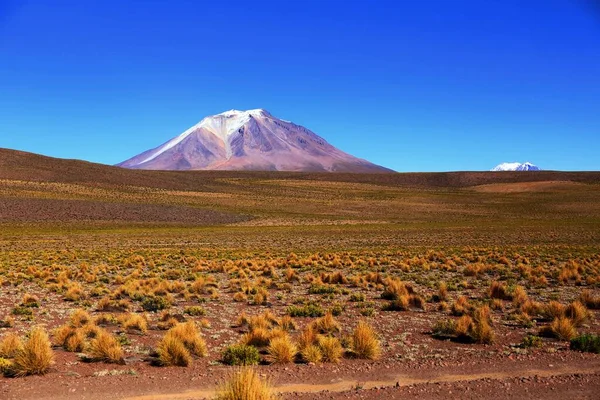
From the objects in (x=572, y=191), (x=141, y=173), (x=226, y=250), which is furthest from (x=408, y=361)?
(x=572, y=191)

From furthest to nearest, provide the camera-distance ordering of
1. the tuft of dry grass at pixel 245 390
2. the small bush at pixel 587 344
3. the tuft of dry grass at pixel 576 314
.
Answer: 1. the tuft of dry grass at pixel 576 314
2. the small bush at pixel 587 344
3. the tuft of dry grass at pixel 245 390

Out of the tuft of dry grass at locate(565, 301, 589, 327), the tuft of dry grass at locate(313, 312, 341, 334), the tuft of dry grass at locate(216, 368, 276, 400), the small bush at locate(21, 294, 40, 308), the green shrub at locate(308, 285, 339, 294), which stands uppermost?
the tuft of dry grass at locate(216, 368, 276, 400)

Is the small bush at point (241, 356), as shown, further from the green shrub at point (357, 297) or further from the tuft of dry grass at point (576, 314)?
the tuft of dry grass at point (576, 314)

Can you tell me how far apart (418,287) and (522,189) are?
14180cm

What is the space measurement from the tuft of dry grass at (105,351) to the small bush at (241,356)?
6.80 feet

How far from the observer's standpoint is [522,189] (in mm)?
150375

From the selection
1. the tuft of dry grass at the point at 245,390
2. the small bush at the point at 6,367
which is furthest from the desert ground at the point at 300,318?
the tuft of dry grass at the point at 245,390

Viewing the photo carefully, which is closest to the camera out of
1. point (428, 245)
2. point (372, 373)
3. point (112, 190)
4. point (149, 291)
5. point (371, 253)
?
point (372, 373)

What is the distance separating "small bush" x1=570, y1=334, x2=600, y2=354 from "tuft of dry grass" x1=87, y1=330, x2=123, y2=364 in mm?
9445

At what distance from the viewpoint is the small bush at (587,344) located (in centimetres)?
1088

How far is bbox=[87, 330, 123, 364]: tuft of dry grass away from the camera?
33.1 ft

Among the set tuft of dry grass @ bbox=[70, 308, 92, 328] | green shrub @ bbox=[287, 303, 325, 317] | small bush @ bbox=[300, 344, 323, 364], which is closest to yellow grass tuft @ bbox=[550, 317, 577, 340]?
small bush @ bbox=[300, 344, 323, 364]

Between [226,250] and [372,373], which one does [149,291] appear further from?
[226,250]

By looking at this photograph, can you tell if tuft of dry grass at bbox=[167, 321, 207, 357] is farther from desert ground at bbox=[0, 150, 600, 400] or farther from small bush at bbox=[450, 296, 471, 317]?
small bush at bbox=[450, 296, 471, 317]
